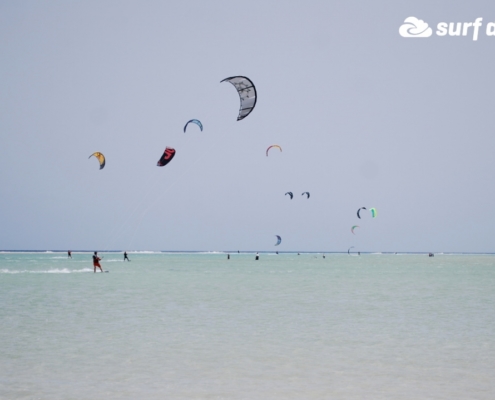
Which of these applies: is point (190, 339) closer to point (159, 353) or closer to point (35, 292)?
point (159, 353)

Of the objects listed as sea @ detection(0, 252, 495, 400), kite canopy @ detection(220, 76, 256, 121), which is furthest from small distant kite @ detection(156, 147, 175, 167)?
sea @ detection(0, 252, 495, 400)

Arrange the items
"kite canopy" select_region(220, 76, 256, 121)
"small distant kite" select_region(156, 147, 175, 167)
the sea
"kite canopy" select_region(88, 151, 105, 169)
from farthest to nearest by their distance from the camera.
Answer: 1. "kite canopy" select_region(88, 151, 105, 169)
2. "small distant kite" select_region(156, 147, 175, 167)
3. "kite canopy" select_region(220, 76, 256, 121)
4. the sea

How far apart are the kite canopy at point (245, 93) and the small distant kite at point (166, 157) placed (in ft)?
14.0

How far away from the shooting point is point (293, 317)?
1352 cm

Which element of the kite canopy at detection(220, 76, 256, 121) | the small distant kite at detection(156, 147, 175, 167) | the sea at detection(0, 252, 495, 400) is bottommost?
the sea at detection(0, 252, 495, 400)

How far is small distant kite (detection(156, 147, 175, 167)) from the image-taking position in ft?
75.1

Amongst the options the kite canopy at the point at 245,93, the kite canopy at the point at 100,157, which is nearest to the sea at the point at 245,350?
the kite canopy at the point at 245,93

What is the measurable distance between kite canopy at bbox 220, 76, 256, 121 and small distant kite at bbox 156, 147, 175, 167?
4280mm

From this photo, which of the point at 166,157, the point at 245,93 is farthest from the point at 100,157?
the point at 245,93

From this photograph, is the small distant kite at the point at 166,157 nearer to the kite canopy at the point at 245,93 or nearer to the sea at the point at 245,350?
the kite canopy at the point at 245,93

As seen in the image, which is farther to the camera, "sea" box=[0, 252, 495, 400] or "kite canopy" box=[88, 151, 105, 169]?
"kite canopy" box=[88, 151, 105, 169]

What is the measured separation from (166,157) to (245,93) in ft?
17.4

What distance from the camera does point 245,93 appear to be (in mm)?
19891

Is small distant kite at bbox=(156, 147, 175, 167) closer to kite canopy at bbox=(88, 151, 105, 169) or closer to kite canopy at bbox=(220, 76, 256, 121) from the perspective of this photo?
kite canopy at bbox=(220, 76, 256, 121)
